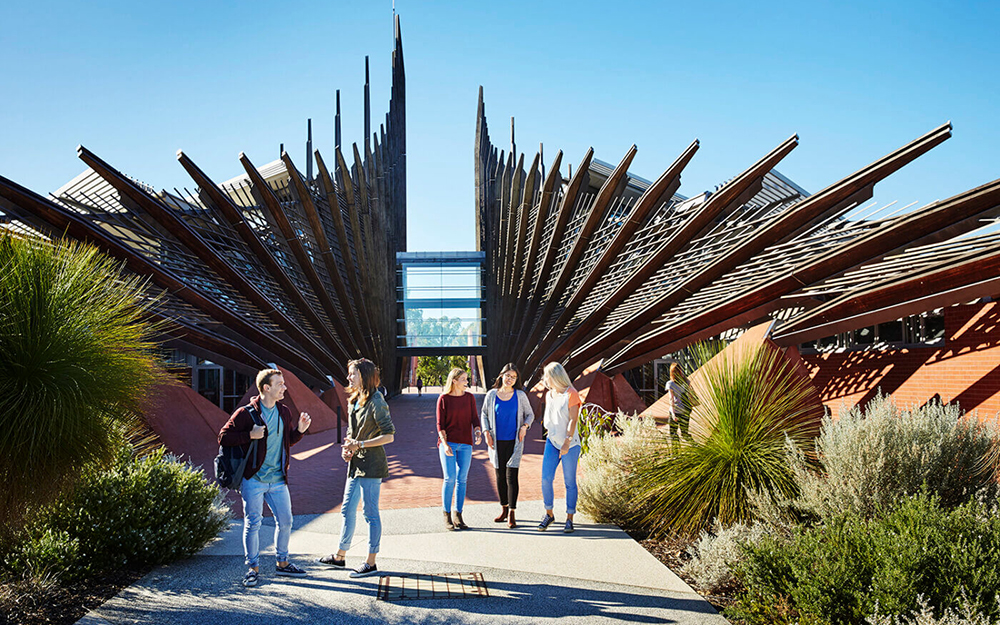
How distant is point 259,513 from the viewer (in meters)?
5.36

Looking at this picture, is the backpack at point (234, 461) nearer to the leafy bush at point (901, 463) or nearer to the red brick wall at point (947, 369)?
the leafy bush at point (901, 463)

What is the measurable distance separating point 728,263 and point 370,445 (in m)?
10.4

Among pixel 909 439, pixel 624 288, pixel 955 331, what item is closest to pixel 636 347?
pixel 624 288

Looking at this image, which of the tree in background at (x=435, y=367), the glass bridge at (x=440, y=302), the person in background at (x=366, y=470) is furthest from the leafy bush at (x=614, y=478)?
the tree in background at (x=435, y=367)

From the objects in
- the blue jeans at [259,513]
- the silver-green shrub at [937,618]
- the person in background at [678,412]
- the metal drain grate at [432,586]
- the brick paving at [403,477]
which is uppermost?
the person in background at [678,412]

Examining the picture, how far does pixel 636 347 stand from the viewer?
56.8 ft

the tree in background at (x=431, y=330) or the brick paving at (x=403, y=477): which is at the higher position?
the tree in background at (x=431, y=330)

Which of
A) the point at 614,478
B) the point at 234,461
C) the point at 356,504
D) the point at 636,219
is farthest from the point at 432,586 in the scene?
the point at 636,219

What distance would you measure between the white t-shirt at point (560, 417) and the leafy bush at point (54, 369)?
393 centimetres

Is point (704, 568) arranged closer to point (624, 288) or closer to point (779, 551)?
point (779, 551)

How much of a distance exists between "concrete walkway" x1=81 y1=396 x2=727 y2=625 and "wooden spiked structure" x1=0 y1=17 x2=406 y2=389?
379 cm

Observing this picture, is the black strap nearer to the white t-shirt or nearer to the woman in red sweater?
the woman in red sweater

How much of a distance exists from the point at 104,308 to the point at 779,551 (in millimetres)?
4772

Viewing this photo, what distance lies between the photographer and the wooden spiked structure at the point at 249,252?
14828 mm
